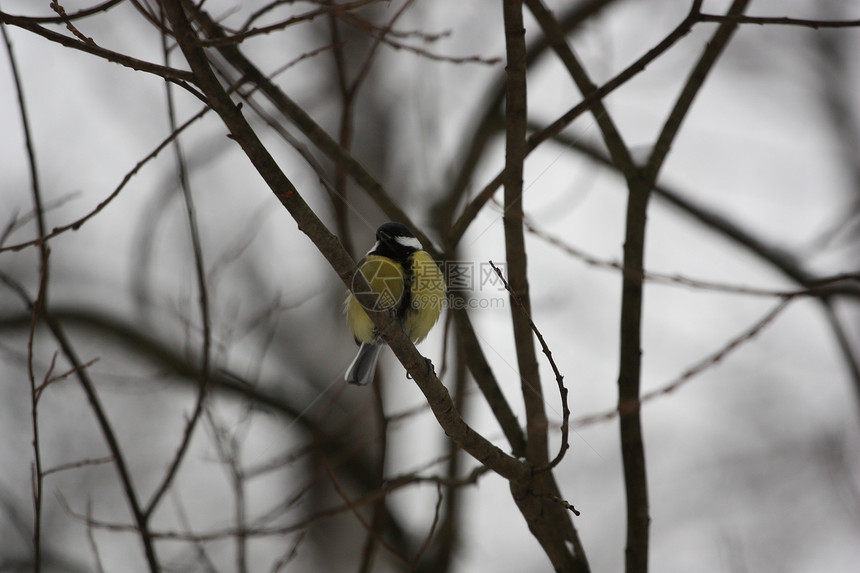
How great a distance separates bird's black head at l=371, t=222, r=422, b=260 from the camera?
293cm

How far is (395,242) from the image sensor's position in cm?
296

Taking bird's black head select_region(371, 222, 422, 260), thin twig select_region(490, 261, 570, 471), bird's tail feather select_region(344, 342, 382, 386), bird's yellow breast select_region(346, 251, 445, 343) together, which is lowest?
thin twig select_region(490, 261, 570, 471)

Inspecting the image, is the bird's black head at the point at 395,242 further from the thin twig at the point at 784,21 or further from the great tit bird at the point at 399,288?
the thin twig at the point at 784,21

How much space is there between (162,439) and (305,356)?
9.15ft

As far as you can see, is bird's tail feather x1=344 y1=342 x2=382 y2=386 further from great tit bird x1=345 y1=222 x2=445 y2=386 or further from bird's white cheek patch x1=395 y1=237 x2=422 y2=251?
bird's white cheek patch x1=395 y1=237 x2=422 y2=251

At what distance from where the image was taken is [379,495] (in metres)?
2.41

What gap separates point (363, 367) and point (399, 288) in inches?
16.7

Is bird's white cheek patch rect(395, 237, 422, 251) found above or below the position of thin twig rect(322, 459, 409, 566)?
above

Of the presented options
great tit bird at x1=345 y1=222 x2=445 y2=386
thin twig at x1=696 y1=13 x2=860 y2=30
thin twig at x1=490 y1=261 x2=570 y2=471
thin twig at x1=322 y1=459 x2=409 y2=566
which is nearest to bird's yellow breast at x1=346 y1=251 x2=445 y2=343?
great tit bird at x1=345 y1=222 x2=445 y2=386

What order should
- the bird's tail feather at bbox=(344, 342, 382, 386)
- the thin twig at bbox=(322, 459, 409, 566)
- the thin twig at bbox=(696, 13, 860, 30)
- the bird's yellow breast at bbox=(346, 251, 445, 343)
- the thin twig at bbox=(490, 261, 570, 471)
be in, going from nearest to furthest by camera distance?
the thin twig at bbox=(490, 261, 570, 471) → the thin twig at bbox=(696, 13, 860, 30) → the thin twig at bbox=(322, 459, 409, 566) → the bird's yellow breast at bbox=(346, 251, 445, 343) → the bird's tail feather at bbox=(344, 342, 382, 386)

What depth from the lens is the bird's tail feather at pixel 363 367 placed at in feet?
9.55

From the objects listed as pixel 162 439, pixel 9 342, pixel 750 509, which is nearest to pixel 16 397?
pixel 162 439

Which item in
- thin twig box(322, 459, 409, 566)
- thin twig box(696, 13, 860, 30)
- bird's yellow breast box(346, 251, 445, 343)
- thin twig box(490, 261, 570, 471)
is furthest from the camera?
bird's yellow breast box(346, 251, 445, 343)

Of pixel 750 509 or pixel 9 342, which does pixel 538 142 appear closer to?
pixel 9 342
